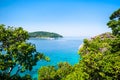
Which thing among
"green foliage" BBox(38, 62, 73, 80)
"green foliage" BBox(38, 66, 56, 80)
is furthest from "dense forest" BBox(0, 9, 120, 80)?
"green foliage" BBox(38, 66, 56, 80)

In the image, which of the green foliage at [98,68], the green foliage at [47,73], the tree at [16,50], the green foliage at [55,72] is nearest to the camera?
the tree at [16,50]

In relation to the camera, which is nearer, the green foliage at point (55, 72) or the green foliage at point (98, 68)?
the green foliage at point (98, 68)

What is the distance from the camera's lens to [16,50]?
744 inches

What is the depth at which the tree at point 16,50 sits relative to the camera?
18680 mm

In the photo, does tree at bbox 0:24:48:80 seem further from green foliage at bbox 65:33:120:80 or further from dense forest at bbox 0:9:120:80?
green foliage at bbox 65:33:120:80

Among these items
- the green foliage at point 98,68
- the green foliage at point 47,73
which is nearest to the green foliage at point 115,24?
the green foliage at point 98,68

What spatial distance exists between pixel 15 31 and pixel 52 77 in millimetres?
15617

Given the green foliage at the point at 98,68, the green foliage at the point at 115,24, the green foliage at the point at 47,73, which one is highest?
the green foliage at the point at 115,24

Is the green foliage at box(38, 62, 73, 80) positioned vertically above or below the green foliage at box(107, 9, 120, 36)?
below

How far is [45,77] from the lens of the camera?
34219mm

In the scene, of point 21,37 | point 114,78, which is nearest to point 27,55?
point 21,37

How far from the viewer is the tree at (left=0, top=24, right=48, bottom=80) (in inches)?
735

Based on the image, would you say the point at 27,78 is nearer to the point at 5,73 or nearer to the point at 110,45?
the point at 5,73

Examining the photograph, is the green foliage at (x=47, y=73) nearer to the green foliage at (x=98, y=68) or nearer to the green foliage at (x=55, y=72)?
the green foliage at (x=55, y=72)
